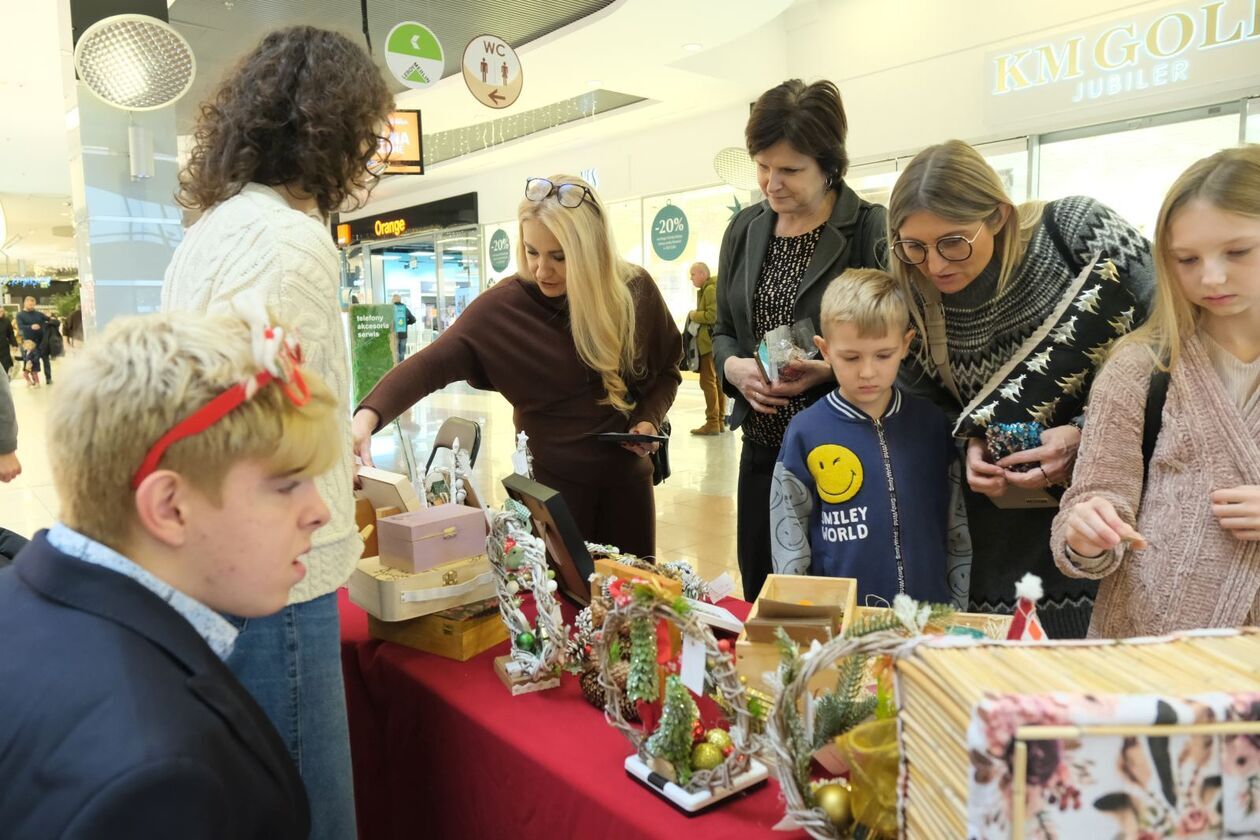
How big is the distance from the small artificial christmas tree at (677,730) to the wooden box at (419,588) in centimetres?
69

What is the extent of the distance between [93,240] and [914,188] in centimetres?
450

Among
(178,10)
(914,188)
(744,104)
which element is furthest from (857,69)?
(914,188)

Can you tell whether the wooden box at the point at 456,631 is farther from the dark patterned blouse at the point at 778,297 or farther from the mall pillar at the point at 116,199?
the mall pillar at the point at 116,199

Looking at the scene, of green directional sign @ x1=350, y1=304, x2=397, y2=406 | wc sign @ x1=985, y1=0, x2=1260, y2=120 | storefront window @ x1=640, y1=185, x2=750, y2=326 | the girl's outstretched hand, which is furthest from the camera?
storefront window @ x1=640, y1=185, x2=750, y2=326

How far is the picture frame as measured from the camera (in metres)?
1.71

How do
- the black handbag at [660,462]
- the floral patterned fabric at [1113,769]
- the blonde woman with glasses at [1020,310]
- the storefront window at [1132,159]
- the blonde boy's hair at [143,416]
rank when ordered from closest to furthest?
the floral patterned fabric at [1113,769]
the blonde boy's hair at [143,416]
the blonde woman with glasses at [1020,310]
the black handbag at [660,462]
the storefront window at [1132,159]

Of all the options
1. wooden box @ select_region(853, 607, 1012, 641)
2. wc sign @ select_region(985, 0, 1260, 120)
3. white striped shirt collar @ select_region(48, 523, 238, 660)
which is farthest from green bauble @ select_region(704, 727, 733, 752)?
wc sign @ select_region(985, 0, 1260, 120)

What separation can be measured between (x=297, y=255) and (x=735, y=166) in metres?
8.57

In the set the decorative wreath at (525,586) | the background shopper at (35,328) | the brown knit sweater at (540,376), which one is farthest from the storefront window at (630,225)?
the background shopper at (35,328)

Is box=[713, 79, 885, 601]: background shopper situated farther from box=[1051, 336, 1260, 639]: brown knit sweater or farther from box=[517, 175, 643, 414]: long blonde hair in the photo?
box=[1051, 336, 1260, 639]: brown knit sweater

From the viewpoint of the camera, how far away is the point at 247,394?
91 centimetres

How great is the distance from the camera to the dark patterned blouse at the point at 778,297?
7.70 feet

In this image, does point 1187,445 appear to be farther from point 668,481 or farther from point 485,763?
point 668,481

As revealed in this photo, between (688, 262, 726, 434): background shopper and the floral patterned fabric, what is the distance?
8552 mm
